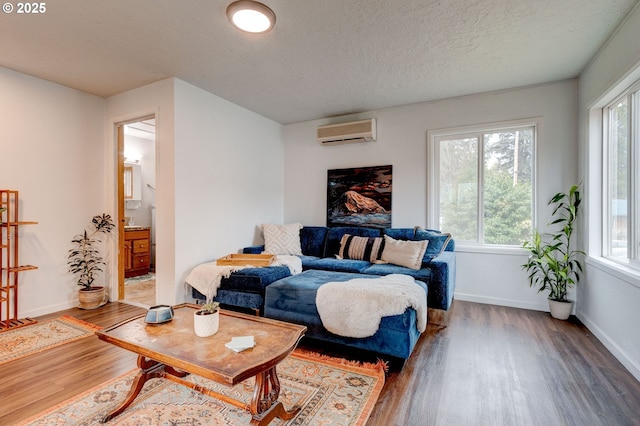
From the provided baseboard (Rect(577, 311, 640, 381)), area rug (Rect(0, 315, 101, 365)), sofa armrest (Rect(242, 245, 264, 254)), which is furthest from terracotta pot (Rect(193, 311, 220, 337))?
baseboard (Rect(577, 311, 640, 381))

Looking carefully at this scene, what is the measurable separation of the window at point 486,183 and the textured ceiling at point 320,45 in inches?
25.0

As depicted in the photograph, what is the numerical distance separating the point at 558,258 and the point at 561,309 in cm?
60

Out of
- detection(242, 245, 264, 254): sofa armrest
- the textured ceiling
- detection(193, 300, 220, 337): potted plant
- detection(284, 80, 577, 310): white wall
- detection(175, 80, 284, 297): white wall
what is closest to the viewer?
detection(193, 300, 220, 337): potted plant

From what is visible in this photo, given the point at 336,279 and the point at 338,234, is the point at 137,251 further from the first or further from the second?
the point at 336,279

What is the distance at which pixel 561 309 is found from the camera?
10.5 feet

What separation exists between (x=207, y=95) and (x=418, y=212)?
315 centimetres

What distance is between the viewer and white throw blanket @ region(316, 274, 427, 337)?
7.21ft

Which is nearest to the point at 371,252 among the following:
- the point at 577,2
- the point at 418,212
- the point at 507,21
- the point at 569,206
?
the point at 418,212

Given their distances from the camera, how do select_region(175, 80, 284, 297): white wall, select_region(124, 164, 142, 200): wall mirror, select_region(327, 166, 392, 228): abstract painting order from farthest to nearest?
select_region(124, 164, 142, 200): wall mirror
select_region(327, 166, 392, 228): abstract painting
select_region(175, 80, 284, 297): white wall

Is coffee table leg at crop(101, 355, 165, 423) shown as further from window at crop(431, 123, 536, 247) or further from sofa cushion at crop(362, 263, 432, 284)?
window at crop(431, 123, 536, 247)

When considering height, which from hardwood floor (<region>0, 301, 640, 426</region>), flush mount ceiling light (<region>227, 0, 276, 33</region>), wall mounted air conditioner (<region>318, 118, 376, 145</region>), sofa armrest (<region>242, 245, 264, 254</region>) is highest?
flush mount ceiling light (<region>227, 0, 276, 33</region>)

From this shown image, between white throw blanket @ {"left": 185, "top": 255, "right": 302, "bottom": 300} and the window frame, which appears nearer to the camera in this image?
white throw blanket @ {"left": 185, "top": 255, "right": 302, "bottom": 300}

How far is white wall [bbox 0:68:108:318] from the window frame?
4.43 m

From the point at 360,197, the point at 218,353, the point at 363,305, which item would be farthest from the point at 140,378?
the point at 360,197
